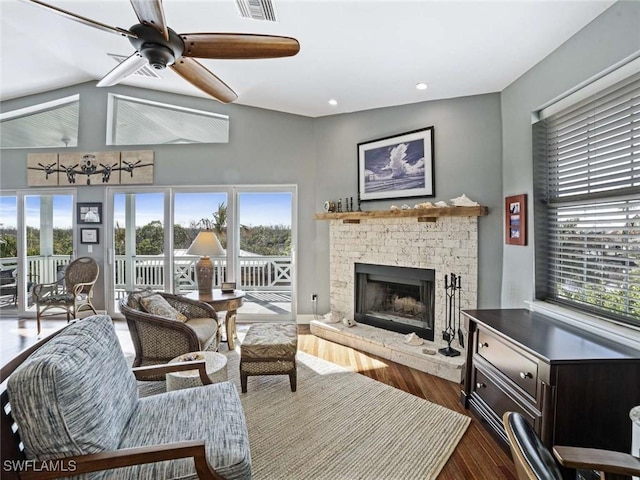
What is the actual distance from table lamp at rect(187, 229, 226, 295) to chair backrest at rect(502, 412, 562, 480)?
334 cm

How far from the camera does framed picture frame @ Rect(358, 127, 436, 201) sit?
3.71 metres

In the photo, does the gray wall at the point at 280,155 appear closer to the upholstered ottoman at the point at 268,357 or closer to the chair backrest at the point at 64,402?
the upholstered ottoman at the point at 268,357

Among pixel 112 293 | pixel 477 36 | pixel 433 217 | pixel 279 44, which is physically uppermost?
pixel 477 36

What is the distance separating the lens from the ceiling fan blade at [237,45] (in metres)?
1.85

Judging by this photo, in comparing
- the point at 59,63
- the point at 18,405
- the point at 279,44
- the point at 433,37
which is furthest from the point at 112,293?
the point at 433,37

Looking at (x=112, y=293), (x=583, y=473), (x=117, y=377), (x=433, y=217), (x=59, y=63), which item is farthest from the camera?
(x=112, y=293)

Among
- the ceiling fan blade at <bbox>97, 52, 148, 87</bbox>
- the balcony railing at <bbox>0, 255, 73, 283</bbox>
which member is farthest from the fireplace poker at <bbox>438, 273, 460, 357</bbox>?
the balcony railing at <bbox>0, 255, 73, 283</bbox>

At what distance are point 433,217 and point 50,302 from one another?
16.4ft

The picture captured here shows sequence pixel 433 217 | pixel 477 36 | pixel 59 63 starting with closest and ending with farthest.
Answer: pixel 477 36 < pixel 433 217 < pixel 59 63

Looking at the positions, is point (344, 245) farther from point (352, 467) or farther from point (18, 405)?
point (18, 405)

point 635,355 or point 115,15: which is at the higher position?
point 115,15

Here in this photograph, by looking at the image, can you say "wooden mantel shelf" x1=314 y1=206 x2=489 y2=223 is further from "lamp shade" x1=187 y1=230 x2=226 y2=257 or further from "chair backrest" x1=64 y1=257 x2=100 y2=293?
"chair backrest" x1=64 y1=257 x2=100 y2=293

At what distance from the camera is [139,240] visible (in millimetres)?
5039

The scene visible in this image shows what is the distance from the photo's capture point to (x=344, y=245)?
441 centimetres
